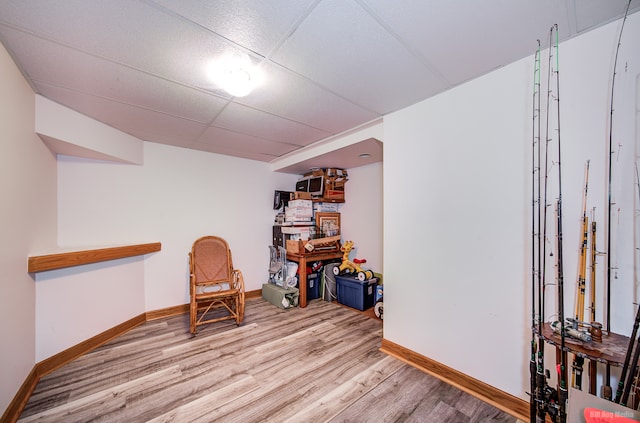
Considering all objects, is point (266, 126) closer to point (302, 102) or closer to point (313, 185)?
point (302, 102)

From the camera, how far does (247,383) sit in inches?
73.7

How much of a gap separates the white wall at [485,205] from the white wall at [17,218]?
2760 millimetres

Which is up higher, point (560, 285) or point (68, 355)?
point (560, 285)

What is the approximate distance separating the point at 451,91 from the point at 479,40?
1.75 feet

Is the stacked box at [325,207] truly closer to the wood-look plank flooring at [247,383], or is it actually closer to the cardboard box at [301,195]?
the cardboard box at [301,195]

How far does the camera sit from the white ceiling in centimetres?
112

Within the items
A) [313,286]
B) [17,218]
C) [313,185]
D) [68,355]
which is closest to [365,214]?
[313,185]

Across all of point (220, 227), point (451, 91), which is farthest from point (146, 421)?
point (451, 91)

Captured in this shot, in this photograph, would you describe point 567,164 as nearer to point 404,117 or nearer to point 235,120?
point 404,117

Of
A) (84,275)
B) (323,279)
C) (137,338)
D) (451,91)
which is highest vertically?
(451,91)

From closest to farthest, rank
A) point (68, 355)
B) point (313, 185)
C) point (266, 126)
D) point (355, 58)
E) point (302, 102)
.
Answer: point (355, 58)
point (302, 102)
point (68, 355)
point (266, 126)
point (313, 185)

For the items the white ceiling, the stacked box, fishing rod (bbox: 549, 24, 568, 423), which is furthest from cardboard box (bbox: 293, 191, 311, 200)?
fishing rod (bbox: 549, 24, 568, 423)

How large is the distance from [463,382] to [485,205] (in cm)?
134

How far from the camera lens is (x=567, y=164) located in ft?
4.55
